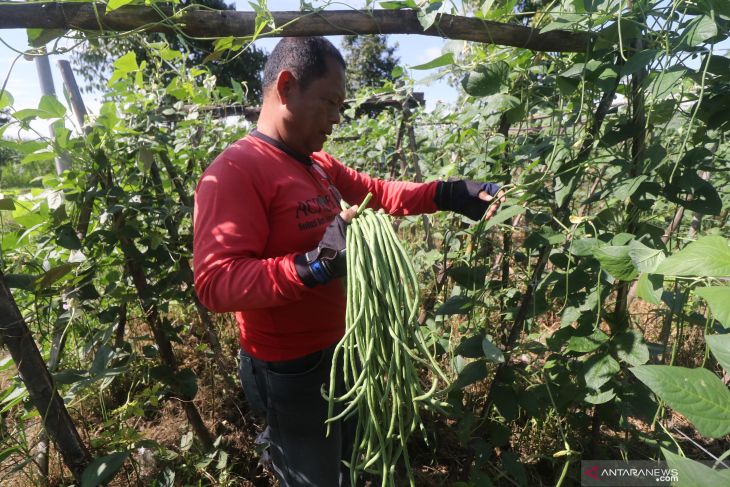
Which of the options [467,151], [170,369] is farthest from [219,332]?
[467,151]

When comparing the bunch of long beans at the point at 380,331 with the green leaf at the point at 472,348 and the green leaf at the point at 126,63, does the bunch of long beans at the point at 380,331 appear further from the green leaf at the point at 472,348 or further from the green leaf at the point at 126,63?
the green leaf at the point at 126,63

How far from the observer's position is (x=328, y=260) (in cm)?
97

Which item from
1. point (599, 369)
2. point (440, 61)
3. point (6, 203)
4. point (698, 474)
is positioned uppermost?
point (440, 61)

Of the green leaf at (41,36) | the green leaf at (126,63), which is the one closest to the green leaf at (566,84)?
the green leaf at (41,36)

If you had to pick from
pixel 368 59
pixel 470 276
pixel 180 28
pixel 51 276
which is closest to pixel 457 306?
pixel 470 276

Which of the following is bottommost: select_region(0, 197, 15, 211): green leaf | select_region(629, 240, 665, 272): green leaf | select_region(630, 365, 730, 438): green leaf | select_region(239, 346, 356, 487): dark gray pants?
select_region(239, 346, 356, 487): dark gray pants

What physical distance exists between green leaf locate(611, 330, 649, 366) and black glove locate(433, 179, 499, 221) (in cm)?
56

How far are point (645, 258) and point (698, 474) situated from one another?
397 mm

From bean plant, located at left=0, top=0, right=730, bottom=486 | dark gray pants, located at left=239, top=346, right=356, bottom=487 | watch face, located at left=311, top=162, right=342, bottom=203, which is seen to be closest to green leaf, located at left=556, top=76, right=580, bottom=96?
bean plant, located at left=0, top=0, right=730, bottom=486

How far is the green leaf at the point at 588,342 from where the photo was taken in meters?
1.17

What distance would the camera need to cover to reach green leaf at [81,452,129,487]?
108 cm

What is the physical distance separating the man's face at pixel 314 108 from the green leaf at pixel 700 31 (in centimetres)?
81

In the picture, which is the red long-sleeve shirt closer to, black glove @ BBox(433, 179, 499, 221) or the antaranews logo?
black glove @ BBox(433, 179, 499, 221)

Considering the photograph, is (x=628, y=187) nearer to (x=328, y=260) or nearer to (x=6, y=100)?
(x=328, y=260)
